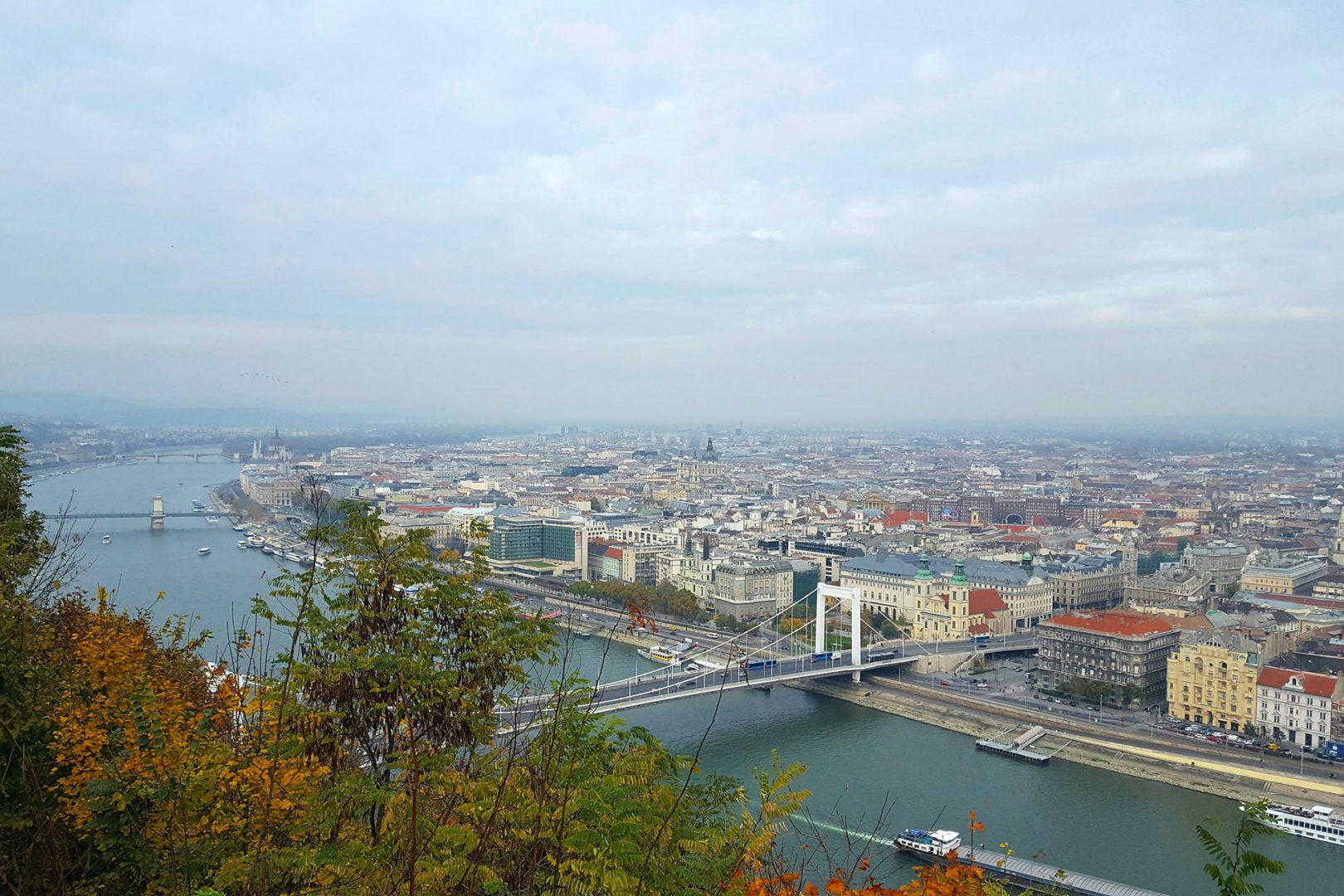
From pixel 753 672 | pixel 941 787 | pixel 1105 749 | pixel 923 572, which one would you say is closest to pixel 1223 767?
pixel 1105 749

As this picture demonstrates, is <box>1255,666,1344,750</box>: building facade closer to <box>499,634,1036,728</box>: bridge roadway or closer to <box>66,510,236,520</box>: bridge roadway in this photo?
<box>499,634,1036,728</box>: bridge roadway

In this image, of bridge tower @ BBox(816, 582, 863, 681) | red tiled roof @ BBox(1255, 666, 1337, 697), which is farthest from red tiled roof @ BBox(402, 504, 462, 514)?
red tiled roof @ BBox(1255, 666, 1337, 697)

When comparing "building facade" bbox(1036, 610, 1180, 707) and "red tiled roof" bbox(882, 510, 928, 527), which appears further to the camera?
"red tiled roof" bbox(882, 510, 928, 527)

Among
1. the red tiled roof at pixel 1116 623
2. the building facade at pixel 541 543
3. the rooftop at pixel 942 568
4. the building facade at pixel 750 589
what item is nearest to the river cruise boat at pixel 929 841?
the red tiled roof at pixel 1116 623

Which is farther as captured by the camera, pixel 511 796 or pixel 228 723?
pixel 228 723

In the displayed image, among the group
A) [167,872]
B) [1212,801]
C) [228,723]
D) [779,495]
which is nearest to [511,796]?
[167,872]

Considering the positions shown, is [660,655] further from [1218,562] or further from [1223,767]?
[1218,562]

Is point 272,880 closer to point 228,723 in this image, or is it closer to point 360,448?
point 228,723
